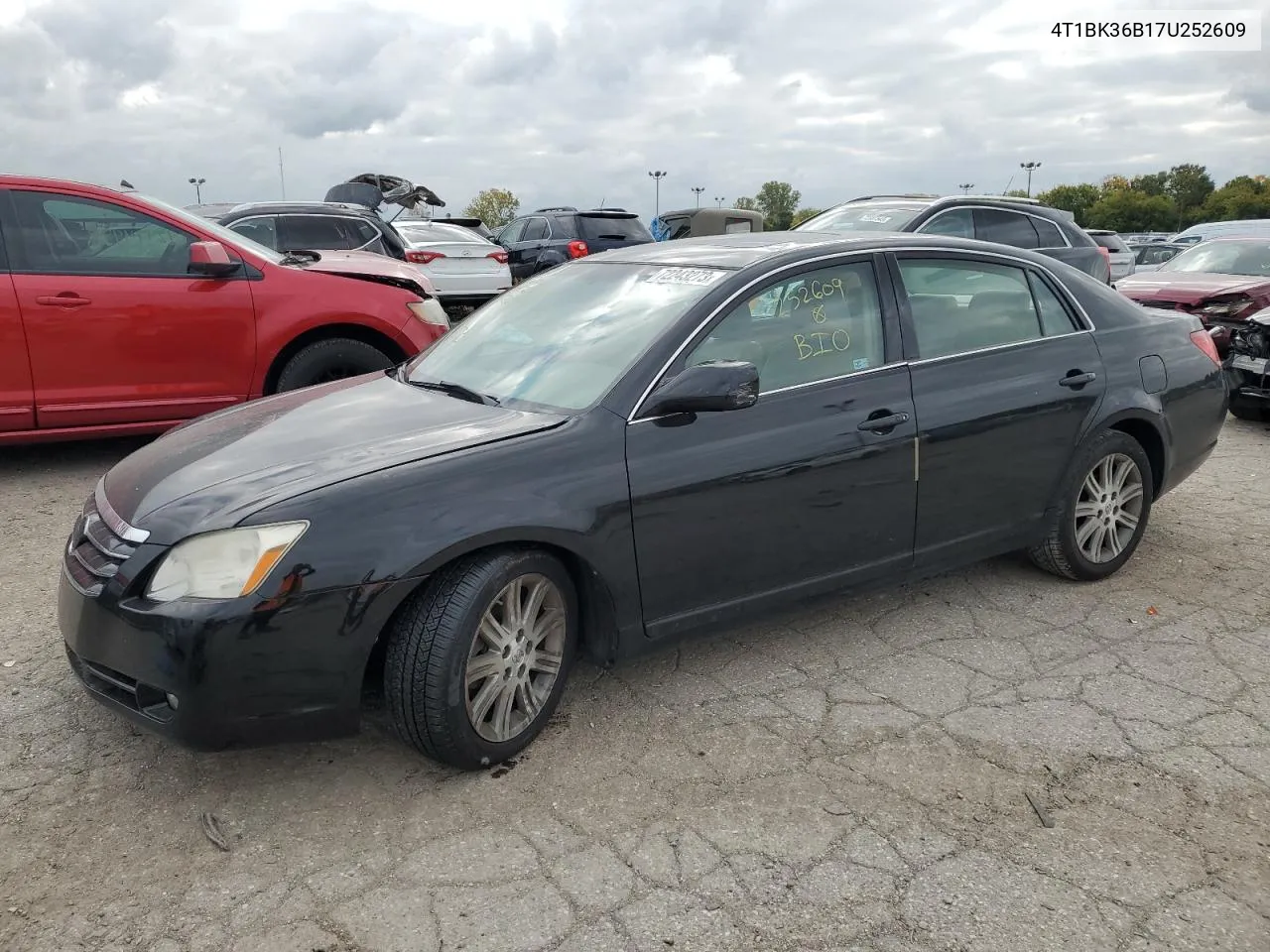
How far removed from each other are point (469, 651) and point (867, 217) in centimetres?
772

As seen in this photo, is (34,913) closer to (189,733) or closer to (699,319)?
(189,733)

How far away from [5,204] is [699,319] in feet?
14.8

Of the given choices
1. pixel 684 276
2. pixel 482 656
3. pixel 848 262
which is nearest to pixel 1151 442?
pixel 848 262

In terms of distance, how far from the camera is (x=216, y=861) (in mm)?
2613

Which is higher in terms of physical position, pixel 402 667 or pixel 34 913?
pixel 402 667

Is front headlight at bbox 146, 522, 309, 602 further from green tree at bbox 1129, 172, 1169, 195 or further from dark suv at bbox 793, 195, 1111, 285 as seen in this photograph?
green tree at bbox 1129, 172, 1169, 195

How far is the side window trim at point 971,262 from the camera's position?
381cm

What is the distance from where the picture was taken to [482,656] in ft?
9.53

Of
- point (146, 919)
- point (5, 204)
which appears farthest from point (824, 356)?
point (5, 204)

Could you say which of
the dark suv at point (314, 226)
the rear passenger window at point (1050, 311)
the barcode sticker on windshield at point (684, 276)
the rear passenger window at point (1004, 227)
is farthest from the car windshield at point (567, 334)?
the dark suv at point (314, 226)

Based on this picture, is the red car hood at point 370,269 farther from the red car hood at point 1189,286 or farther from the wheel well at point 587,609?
the red car hood at point 1189,286

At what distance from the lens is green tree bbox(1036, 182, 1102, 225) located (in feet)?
231

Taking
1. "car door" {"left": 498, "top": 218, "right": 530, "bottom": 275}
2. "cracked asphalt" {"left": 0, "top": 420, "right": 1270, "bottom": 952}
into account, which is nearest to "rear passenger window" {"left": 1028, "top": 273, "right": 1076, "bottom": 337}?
"cracked asphalt" {"left": 0, "top": 420, "right": 1270, "bottom": 952}

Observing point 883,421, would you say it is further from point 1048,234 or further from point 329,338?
point 1048,234
